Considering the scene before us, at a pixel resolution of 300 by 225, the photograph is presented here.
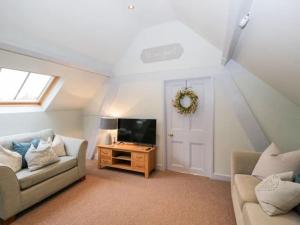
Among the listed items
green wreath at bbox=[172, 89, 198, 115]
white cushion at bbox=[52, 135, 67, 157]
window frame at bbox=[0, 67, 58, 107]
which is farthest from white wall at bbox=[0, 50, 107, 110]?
green wreath at bbox=[172, 89, 198, 115]

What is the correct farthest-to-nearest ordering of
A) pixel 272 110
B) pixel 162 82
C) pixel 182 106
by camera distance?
pixel 162 82
pixel 182 106
pixel 272 110

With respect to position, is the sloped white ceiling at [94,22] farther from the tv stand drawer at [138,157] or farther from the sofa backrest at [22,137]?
the tv stand drawer at [138,157]

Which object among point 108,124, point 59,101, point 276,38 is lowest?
point 108,124

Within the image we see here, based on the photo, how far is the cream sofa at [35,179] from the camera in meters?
1.98

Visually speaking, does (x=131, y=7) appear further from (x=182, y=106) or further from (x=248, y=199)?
(x=248, y=199)

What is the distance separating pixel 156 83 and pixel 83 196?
2.54m

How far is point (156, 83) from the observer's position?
12.0 feet

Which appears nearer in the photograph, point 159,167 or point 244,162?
point 244,162

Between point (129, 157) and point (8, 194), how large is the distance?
2.07 meters

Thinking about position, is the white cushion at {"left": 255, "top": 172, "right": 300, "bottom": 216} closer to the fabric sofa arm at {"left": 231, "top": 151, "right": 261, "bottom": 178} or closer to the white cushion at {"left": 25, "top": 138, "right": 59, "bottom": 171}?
the fabric sofa arm at {"left": 231, "top": 151, "right": 261, "bottom": 178}

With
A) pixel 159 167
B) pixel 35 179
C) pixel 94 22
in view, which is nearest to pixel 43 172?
pixel 35 179

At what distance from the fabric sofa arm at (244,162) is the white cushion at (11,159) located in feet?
10.3

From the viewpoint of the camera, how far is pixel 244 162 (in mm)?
2391

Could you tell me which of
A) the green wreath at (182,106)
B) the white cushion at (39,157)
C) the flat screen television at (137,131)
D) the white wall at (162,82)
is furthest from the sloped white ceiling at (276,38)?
the white cushion at (39,157)
